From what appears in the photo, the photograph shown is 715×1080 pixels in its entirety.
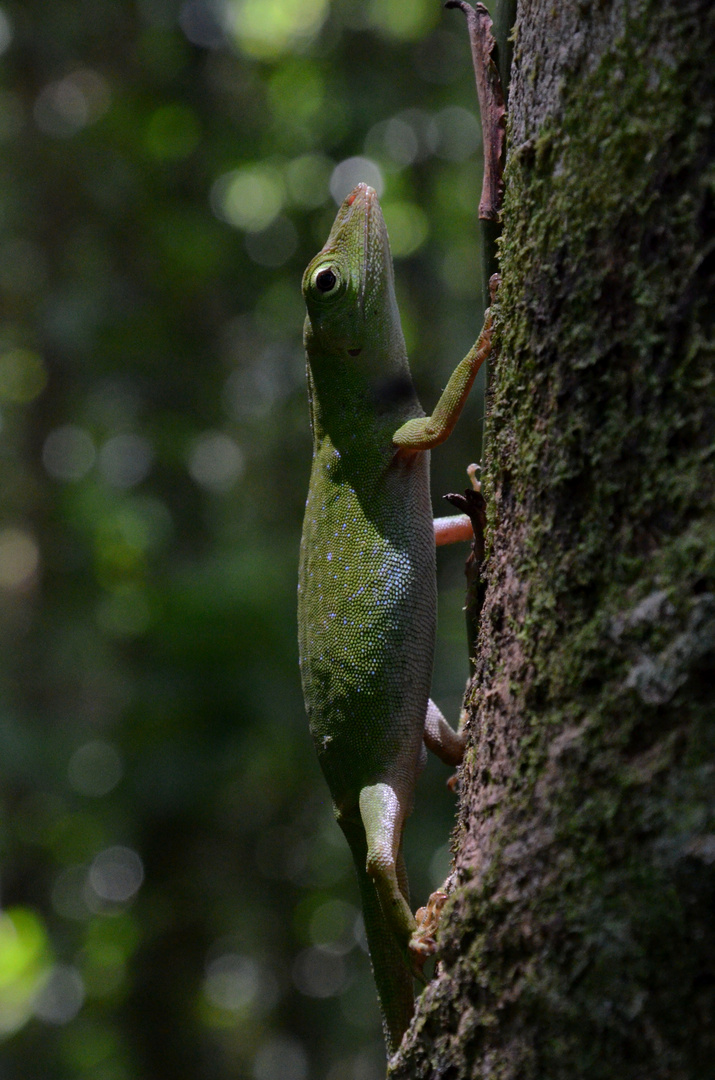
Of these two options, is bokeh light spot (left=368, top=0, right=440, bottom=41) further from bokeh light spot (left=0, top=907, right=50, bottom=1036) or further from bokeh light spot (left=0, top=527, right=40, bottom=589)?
bokeh light spot (left=0, top=907, right=50, bottom=1036)

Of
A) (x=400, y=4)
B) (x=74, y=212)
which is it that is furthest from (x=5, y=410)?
(x=400, y=4)

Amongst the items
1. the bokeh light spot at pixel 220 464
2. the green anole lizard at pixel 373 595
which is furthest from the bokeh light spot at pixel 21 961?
the green anole lizard at pixel 373 595

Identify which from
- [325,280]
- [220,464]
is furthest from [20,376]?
[325,280]

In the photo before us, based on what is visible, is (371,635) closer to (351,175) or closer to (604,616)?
(604,616)

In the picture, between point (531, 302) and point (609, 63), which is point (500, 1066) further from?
point (609, 63)

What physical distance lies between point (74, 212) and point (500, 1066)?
11835mm

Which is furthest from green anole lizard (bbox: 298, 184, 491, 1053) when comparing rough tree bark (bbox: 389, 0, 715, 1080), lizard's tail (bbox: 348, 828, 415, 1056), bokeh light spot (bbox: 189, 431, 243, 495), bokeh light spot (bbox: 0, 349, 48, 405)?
bokeh light spot (bbox: 0, 349, 48, 405)

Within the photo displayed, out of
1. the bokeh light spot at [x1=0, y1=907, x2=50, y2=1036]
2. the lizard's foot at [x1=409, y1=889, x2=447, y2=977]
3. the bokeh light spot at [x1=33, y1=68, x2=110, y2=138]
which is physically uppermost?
the bokeh light spot at [x1=33, y1=68, x2=110, y2=138]

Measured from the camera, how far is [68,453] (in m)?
12.2

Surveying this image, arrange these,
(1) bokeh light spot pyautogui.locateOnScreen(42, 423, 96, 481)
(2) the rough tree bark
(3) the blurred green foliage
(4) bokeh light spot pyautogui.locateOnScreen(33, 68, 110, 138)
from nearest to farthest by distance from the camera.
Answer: (2) the rough tree bark, (3) the blurred green foliage, (1) bokeh light spot pyautogui.locateOnScreen(42, 423, 96, 481), (4) bokeh light spot pyautogui.locateOnScreen(33, 68, 110, 138)

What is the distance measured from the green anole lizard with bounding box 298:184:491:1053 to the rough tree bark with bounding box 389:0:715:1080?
0.98 meters

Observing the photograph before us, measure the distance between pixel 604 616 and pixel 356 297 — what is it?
2227 millimetres

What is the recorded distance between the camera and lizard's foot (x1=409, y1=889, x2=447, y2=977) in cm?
245

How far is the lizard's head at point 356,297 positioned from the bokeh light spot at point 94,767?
5888mm
